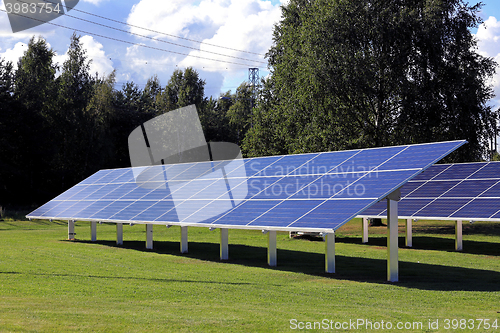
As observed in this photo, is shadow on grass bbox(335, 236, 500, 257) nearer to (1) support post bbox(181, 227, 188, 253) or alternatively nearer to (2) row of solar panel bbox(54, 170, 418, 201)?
(2) row of solar panel bbox(54, 170, 418, 201)

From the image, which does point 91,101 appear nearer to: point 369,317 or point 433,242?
point 433,242

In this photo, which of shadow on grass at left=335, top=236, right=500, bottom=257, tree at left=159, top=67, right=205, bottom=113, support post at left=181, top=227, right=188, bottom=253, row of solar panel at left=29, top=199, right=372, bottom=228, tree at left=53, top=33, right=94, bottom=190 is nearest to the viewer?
row of solar panel at left=29, top=199, right=372, bottom=228

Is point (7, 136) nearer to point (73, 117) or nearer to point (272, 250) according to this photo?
point (73, 117)

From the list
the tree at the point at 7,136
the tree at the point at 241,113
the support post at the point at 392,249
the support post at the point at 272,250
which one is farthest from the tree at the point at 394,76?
the tree at the point at 241,113

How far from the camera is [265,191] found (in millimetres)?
21219

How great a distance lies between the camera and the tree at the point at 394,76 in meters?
37.1

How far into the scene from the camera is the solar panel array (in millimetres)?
→ 24141

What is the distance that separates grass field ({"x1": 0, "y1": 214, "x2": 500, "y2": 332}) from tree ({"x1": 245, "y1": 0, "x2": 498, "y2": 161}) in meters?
12.6

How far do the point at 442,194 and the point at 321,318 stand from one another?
1830 cm

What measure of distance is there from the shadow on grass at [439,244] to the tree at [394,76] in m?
8.68

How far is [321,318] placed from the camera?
11258mm

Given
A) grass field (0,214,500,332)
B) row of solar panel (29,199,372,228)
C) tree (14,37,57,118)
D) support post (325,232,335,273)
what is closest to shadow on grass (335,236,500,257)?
grass field (0,214,500,332)

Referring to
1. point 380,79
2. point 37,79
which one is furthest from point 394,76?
point 37,79

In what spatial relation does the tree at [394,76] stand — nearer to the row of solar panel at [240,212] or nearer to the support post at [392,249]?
the row of solar panel at [240,212]
